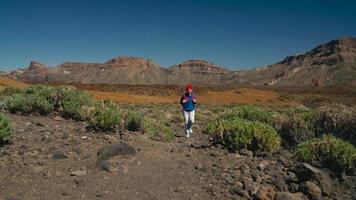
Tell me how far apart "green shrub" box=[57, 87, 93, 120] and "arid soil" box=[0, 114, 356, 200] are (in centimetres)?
330

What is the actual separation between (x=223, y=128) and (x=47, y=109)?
19.9ft

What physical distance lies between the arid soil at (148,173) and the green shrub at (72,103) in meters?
3.30

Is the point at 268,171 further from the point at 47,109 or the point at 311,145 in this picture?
the point at 47,109

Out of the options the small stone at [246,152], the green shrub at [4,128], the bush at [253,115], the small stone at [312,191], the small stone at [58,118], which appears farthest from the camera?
the bush at [253,115]

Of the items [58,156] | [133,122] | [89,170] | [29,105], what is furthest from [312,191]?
[29,105]

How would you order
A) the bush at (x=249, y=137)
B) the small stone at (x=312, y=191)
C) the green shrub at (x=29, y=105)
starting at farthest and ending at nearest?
the green shrub at (x=29, y=105) < the bush at (x=249, y=137) < the small stone at (x=312, y=191)

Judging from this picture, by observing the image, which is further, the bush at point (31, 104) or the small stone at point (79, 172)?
the bush at point (31, 104)

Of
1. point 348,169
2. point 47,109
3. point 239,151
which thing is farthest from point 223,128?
point 47,109

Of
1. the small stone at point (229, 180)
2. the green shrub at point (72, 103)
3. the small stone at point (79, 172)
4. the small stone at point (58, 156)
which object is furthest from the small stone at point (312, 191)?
the green shrub at point (72, 103)

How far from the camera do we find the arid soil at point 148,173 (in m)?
7.38

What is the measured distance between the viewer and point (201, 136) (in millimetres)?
14820

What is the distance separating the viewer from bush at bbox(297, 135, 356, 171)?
924cm

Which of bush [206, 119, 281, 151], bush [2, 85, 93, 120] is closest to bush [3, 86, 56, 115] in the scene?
bush [2, 85, 93, 120]

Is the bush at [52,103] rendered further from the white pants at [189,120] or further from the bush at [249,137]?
the bush at [249,137]
